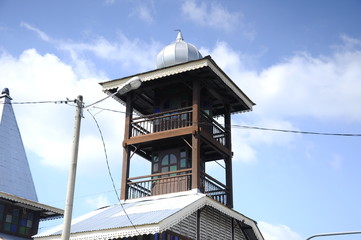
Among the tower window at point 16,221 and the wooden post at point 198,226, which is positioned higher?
the tower window at point 16,221

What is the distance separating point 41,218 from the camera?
2891cm

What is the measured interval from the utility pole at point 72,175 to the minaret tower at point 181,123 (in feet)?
29.5

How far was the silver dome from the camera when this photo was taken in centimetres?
2447

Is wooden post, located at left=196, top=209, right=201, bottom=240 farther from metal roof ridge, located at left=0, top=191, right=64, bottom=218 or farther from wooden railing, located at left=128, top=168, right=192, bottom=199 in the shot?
metal roof ridge, located at left=0, top=191, right=64, bottom=218

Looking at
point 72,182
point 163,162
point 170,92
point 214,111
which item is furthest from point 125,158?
point 72,182

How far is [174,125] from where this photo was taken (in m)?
22.9

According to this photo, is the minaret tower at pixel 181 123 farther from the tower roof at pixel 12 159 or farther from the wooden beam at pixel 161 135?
the tower roof at pixel 12 159

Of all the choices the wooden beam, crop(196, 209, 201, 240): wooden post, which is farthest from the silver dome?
crop(196, 209, 201, 240): wooden post

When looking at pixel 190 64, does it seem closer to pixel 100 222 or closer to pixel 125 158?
pixel 125 158

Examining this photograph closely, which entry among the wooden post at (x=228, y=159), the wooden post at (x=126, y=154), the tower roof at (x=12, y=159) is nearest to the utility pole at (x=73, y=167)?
the wooden post at (x=126, y=154)

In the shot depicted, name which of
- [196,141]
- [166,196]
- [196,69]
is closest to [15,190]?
[166,196]

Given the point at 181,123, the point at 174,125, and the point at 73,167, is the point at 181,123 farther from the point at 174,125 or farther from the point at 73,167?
the point at 73,167

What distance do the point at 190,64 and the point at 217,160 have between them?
5.08m

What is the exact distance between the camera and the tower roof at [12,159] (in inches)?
1157
